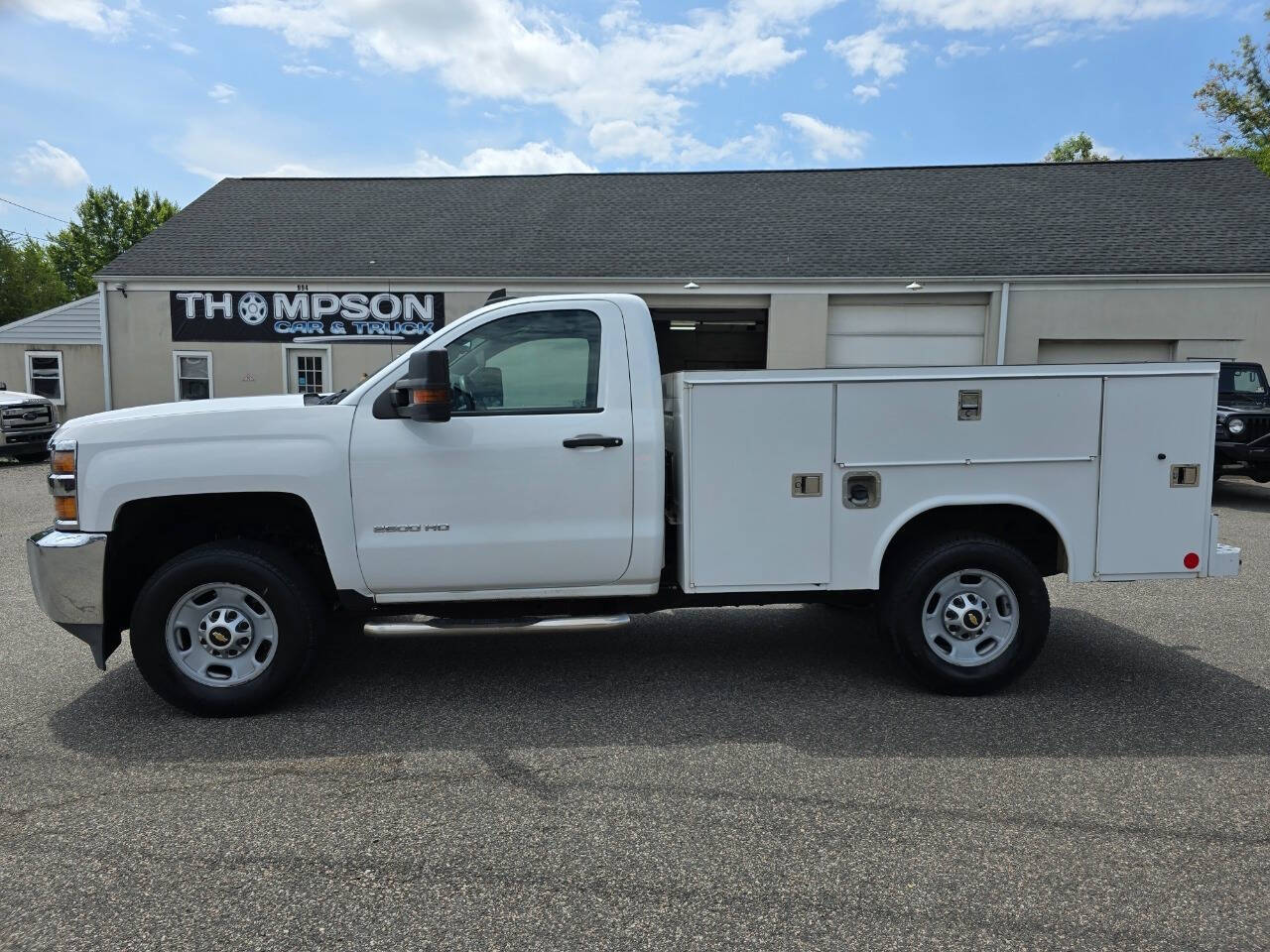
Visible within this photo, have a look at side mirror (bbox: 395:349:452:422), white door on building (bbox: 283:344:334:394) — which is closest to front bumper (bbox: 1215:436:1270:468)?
side mirror (bbox: 395:349:452:422)

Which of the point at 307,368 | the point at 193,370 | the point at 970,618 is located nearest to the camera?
the point at 970,618

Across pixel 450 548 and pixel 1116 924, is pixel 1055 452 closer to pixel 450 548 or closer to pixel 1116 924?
pixel 1116 924

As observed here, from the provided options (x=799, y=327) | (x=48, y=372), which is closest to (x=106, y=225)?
(x=48, y=372)

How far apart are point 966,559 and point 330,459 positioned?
3345mm

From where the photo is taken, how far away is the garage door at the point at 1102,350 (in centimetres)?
1886

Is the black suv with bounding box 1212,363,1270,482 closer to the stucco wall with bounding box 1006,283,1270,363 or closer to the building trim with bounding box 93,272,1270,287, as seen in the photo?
the stucco wall with bounding box 1006,283,1270,363

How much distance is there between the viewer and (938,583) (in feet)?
15.3

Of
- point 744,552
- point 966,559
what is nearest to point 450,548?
point 744,552

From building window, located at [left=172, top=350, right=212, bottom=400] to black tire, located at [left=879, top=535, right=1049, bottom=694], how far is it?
1943 centimetres

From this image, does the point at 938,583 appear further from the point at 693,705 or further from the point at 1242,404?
the point at 1242,404

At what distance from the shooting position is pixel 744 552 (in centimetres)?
464

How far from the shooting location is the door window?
4.57m

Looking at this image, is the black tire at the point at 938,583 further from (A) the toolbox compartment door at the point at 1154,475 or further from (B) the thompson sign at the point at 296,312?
(B) the thompson sign at the point at 296,312

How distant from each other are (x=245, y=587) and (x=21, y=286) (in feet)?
177
